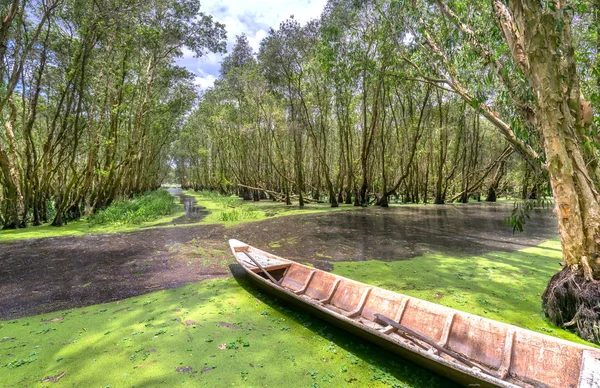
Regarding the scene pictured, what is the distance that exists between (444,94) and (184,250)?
18797 mm

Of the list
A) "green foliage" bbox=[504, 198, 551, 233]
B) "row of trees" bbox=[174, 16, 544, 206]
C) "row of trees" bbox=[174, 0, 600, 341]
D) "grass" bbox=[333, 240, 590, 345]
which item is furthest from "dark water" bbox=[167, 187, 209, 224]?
"green foliage" bbox=[504, 198, 551, 233]

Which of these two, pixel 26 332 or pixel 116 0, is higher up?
pixel 116 0

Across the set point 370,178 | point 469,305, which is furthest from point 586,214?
point 370,178

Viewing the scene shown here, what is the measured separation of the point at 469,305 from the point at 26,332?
5763mm

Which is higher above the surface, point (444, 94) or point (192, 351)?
point (444, 94)

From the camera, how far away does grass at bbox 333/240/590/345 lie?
3898mm

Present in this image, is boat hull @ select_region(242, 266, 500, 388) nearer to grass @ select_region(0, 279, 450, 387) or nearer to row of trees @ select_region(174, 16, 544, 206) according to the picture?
grass @ select_region(0, 279, 450, 387)

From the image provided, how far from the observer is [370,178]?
20.2m

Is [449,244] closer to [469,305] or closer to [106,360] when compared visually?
[469,305]

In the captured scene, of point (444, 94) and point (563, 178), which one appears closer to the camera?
point (563, 178)

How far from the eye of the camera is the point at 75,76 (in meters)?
10.2

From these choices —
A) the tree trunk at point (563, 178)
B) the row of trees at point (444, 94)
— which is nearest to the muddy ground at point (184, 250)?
the row of trees at point (444, 94)

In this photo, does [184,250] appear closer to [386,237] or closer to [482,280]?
[386,237]

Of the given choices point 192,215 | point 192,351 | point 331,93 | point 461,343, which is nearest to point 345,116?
point 331,93
